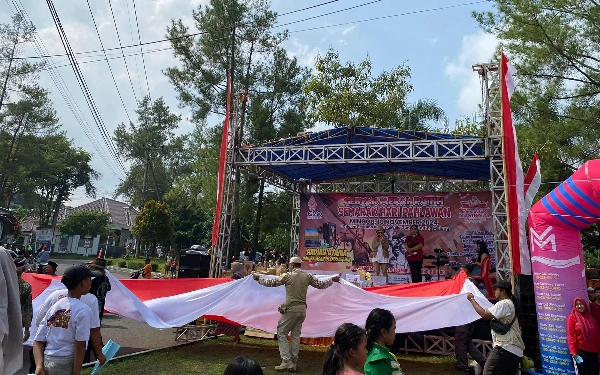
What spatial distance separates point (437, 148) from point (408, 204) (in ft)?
11.8

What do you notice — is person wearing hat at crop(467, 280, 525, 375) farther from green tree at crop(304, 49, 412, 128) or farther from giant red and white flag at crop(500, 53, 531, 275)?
green tree at crop(304, 49, 412, 128)

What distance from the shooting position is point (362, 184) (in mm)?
14930

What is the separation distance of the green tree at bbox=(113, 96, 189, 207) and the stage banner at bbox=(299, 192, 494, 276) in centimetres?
2664

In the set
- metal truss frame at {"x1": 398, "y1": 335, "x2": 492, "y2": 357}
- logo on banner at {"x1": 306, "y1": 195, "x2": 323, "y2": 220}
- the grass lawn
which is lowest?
the grass lawn

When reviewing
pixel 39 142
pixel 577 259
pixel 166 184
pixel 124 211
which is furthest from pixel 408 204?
pixel 124 211

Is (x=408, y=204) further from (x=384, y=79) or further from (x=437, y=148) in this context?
(x=384, y=79)

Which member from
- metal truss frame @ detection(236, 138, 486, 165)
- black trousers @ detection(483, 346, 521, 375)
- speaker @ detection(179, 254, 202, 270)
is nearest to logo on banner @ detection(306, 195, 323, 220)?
metal truss frame @ detection(236, 138, 486, 165)

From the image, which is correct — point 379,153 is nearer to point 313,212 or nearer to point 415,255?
point 415,255

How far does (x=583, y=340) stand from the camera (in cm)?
573

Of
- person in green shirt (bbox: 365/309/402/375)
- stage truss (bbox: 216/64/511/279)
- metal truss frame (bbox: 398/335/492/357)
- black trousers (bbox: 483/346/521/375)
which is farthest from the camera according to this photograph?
stage truss (bbox: 216/64/511/279)

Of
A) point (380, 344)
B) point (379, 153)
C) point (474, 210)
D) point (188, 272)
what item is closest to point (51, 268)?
point (188, 272)

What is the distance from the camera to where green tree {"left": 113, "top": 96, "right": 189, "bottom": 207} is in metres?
40.4

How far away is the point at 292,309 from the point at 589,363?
12.7 feet

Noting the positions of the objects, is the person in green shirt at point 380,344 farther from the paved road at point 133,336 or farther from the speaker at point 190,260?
the speaker at point 190,260
